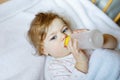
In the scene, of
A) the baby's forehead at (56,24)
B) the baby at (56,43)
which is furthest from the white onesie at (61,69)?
the baby's forehead at (56,24)

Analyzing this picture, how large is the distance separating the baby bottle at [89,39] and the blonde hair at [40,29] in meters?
0.11

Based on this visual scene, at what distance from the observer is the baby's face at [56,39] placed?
1149mm

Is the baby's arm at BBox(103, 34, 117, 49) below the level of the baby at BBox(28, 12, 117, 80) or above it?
above

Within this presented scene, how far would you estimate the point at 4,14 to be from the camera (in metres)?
1.32

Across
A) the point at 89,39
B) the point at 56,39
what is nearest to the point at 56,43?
the point at 56,39

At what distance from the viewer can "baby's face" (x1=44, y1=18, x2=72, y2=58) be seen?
115cm

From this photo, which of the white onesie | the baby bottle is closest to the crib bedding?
the white onesie

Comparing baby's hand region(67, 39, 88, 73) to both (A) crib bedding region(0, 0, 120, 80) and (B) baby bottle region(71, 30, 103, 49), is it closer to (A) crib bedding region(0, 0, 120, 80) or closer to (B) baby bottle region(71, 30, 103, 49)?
(B) baby bottle region(71, 30, 103, 49)

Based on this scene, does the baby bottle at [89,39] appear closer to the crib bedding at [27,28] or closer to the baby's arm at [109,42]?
the baby's arm at [109,42]

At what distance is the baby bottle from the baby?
0.07 ft

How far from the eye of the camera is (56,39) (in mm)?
1151

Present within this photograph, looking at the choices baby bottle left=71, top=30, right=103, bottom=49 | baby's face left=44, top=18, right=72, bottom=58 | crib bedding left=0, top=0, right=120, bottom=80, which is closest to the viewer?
baby bottle left=71, top=30, right=103, bottom=49

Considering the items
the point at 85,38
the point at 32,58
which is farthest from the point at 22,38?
the point at 85,38

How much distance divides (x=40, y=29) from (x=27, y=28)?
17cm
